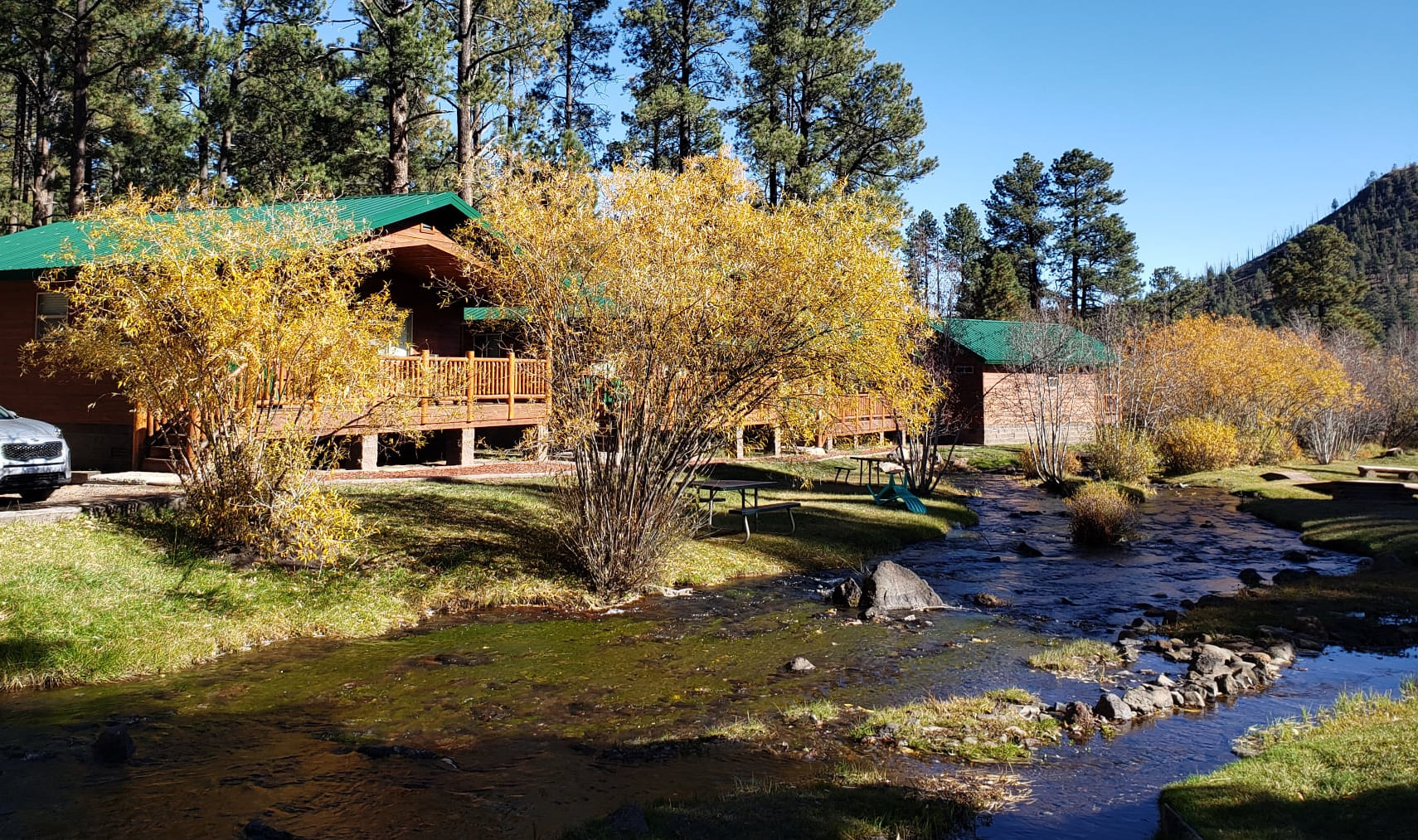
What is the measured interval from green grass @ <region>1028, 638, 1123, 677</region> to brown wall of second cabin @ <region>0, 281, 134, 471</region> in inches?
609

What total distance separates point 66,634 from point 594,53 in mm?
34682

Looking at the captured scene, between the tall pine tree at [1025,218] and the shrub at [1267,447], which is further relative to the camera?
the tall pine tree at [1025,218]

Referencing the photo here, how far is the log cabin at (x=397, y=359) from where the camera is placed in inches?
640

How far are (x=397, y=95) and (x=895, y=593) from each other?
23399 millimetres

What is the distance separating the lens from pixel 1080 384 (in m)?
32.8

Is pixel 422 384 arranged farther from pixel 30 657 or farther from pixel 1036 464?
pixel 1036 464

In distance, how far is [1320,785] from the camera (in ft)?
19.9

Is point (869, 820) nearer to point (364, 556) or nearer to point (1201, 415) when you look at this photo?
point (364, 556)

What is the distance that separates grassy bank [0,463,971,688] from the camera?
361 inches

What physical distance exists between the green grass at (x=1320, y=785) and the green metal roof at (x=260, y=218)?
49.0 feet

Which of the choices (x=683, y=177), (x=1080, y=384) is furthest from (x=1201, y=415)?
(x=683, y=177)

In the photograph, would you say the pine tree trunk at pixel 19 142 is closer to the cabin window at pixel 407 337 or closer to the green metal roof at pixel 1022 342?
the cabin window at pixel 407 337

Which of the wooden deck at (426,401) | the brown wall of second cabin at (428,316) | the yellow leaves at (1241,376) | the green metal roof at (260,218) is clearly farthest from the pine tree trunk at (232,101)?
the yellow leaves at (1241,376)

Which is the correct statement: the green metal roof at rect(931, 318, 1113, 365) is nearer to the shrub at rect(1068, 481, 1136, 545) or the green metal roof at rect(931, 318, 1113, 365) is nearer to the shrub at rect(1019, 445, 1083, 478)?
the shrub at rect(1019, 445, 1083, 478)
